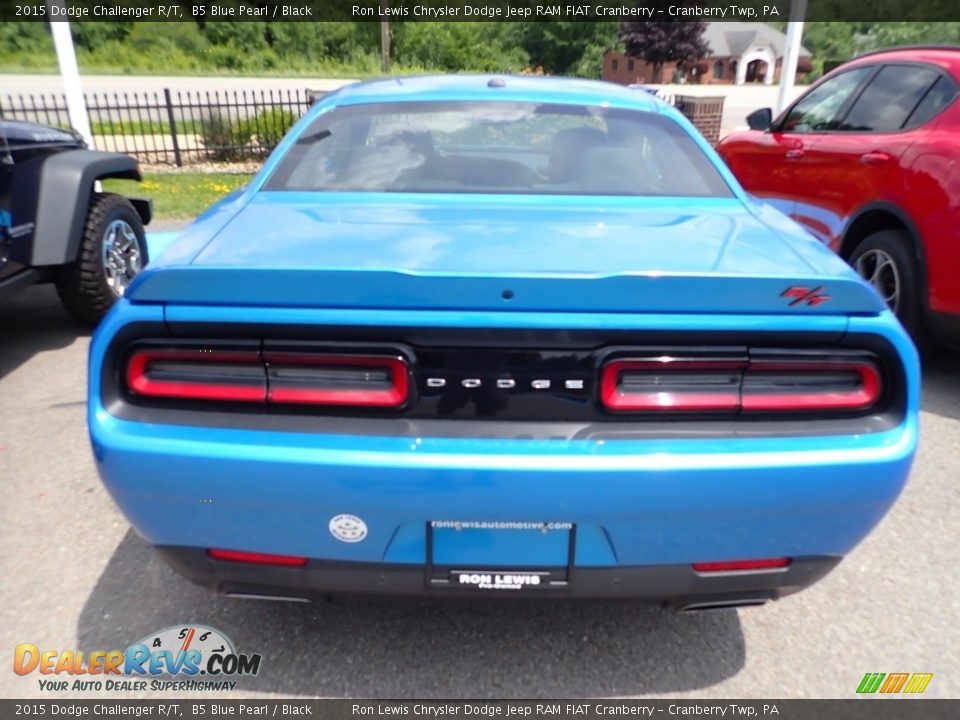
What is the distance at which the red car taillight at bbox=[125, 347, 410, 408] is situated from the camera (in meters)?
1.68

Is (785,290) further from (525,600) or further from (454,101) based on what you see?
(454,101)

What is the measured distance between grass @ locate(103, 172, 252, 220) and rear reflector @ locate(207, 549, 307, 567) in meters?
7.61

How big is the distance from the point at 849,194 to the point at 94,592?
4.52 meters

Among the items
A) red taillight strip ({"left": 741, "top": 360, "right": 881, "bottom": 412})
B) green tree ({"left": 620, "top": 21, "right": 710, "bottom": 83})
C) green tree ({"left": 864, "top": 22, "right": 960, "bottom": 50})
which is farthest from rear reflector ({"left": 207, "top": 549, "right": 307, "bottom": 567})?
green tree ({"left": 620, "top": 21, "right": 710, "bottom": 83})

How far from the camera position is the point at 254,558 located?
5.90 feet

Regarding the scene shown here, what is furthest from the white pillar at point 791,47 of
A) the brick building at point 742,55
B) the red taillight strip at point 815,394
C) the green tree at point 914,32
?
the brick building at point 742,55

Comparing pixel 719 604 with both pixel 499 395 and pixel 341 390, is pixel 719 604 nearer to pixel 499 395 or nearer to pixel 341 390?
pixel 499 395

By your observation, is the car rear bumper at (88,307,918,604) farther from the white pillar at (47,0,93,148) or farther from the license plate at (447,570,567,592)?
the white pillar at (47,0,93,148)

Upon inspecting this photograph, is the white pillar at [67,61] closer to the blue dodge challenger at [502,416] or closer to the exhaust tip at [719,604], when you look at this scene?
the blue dodge challenger at [502,416]

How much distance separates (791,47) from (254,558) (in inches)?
442

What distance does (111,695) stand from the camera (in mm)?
2051

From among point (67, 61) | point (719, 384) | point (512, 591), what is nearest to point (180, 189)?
point (67, 61)

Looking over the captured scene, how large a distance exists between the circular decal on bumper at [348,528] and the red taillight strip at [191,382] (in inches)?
13.0

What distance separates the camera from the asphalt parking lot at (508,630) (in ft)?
6.89
